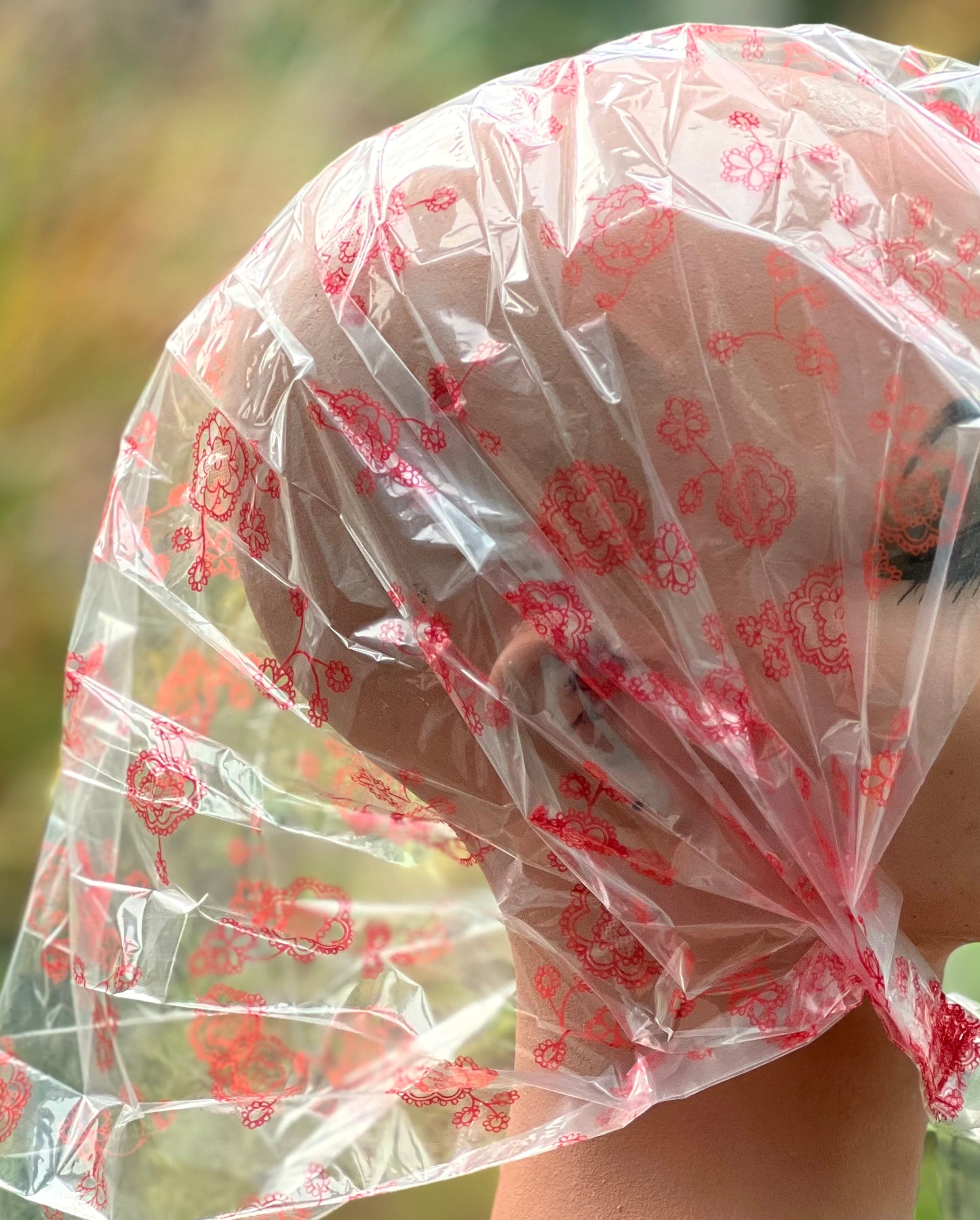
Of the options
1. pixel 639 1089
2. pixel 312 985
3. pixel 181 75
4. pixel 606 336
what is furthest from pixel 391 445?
pixel 181 75

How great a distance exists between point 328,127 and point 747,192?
1.11 m

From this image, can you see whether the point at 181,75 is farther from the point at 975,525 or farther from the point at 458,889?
the point at 975,525

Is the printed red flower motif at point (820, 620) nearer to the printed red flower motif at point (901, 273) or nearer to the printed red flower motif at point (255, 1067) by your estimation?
the printed red flower motif at point (901, 273)

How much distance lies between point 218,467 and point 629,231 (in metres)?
0.32

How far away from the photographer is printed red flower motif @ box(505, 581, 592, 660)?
2.34ft

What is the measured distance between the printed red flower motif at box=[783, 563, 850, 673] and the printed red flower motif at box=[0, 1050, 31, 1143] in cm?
72

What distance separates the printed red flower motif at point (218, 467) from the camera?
801 mm

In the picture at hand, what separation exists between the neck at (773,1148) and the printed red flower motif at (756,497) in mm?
376

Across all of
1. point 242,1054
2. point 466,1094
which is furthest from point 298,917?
point 466,1094

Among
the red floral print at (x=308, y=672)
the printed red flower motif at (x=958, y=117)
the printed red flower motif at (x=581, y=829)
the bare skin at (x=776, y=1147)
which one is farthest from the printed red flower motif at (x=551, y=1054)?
the printed red flower motif at (x=958, y=117)

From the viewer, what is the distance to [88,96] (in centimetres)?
166

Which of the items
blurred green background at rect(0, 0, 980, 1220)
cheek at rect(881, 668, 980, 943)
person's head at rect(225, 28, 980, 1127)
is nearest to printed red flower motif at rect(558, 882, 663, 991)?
person's head at rect(225, 28, 980, 1127)

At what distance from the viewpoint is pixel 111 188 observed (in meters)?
1.66

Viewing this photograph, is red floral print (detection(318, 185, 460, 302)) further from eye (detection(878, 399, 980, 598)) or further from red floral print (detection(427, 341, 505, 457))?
eye (detection(878, 399, 980, 598))
